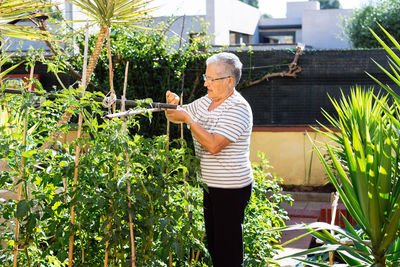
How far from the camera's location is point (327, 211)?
21.2ft

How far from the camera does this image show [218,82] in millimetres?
2846

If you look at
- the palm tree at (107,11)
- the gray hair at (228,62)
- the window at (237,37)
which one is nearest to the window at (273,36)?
the window at (237,37)

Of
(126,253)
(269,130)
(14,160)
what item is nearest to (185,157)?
(126,253)

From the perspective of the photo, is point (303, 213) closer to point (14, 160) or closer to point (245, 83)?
point (245, 83)

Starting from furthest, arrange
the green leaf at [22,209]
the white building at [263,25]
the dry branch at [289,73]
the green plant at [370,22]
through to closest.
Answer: the white building at [263,25] → the green plant at [370,22] → the dry branch at [289,73] → the green leaf at [22,209]

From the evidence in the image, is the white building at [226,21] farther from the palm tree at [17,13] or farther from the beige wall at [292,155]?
the palm tree at [17,13]

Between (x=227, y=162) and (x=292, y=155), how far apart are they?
553 cm

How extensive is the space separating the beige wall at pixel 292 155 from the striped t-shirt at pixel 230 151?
5359mm

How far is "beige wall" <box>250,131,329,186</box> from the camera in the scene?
8070 mm

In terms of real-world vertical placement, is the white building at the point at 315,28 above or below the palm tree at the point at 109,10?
above

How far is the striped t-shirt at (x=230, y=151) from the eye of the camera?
9.07 feet

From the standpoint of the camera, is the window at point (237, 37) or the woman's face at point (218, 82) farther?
the window at point (237, 37)

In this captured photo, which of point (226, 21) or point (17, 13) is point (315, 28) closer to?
point (226, 21)

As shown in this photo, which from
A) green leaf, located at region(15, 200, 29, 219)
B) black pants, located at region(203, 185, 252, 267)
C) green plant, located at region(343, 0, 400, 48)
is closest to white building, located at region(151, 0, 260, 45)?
green plant, located at region(343, 0, 400, 48)
